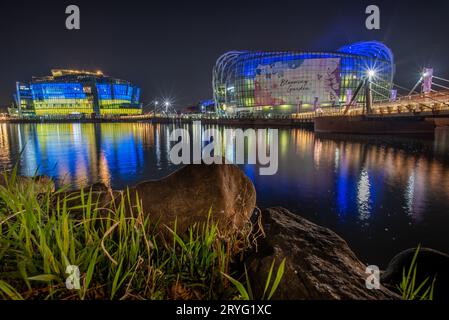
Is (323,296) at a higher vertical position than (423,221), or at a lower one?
higher

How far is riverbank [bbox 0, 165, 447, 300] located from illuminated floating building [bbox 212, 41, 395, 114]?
97.8 m

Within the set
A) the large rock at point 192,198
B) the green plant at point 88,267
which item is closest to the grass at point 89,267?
the green plant at point 88,267

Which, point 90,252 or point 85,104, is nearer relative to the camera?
point 90,252

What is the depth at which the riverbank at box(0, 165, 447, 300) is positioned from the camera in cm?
→ 229

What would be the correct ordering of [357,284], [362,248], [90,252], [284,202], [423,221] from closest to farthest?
[90,252] < [357,284] < [362,248] < [423,221] < [284,202]

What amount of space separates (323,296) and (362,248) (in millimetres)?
6252

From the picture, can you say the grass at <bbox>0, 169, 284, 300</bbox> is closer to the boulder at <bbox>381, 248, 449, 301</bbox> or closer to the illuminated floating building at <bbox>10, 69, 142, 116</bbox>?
the boulder at <bbox>381, 248, 449, 301</bbox>

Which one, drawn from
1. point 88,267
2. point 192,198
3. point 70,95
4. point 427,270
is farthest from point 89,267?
point 70,95

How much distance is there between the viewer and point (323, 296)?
265 centimetres

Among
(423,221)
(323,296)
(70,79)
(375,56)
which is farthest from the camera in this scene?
(70,79)

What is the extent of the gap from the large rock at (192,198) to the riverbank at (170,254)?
0.05 ft
